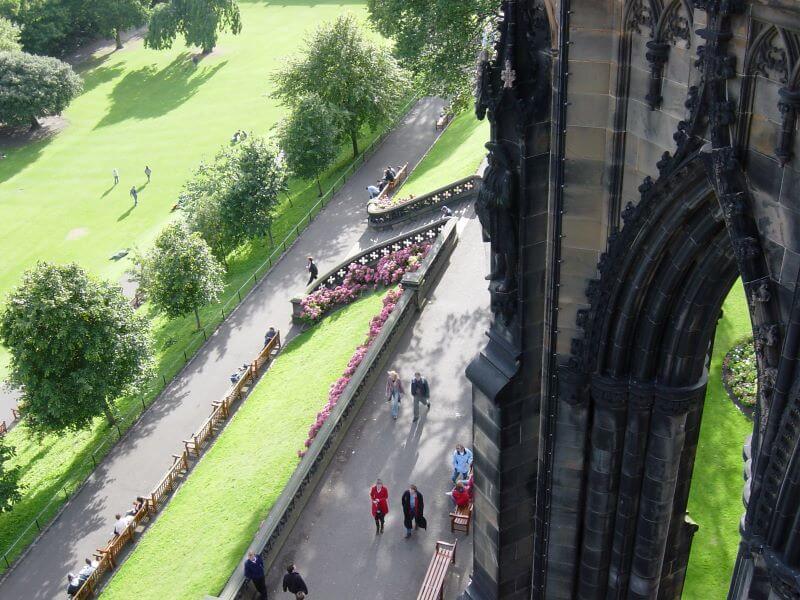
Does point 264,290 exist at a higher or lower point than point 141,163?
lower

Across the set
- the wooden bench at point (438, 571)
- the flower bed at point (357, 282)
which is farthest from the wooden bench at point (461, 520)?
the flower bed at point (357, 282)

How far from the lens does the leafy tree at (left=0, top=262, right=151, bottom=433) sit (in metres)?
31.3

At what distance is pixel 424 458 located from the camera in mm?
22938

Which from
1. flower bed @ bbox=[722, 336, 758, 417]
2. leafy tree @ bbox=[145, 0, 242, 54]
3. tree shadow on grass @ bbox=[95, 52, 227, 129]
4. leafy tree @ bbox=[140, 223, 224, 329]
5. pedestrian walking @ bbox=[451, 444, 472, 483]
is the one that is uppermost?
leafy tree @ bbox=[145, 0, 242, 54]

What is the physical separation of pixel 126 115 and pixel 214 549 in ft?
217

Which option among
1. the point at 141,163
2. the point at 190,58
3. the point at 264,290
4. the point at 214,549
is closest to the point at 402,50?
the point at 264,290

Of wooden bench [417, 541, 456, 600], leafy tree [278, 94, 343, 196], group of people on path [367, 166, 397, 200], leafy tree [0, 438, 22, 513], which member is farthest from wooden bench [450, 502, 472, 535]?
leafy tree [278, 94, 343, 196]

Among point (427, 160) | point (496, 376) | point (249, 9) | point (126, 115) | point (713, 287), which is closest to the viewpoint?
point (713, 287)

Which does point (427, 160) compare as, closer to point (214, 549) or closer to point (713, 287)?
point (214, 549)

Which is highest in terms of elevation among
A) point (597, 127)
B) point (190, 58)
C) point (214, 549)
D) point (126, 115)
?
point (190, 58)

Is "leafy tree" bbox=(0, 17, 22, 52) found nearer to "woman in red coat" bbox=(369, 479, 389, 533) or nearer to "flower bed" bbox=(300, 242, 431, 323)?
"flower bed" bbox=(300, 242, 431, 323)

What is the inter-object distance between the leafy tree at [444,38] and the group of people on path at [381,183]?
1012cm

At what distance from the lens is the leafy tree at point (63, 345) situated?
3134cm

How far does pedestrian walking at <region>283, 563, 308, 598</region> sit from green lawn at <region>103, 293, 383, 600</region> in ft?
14.2
